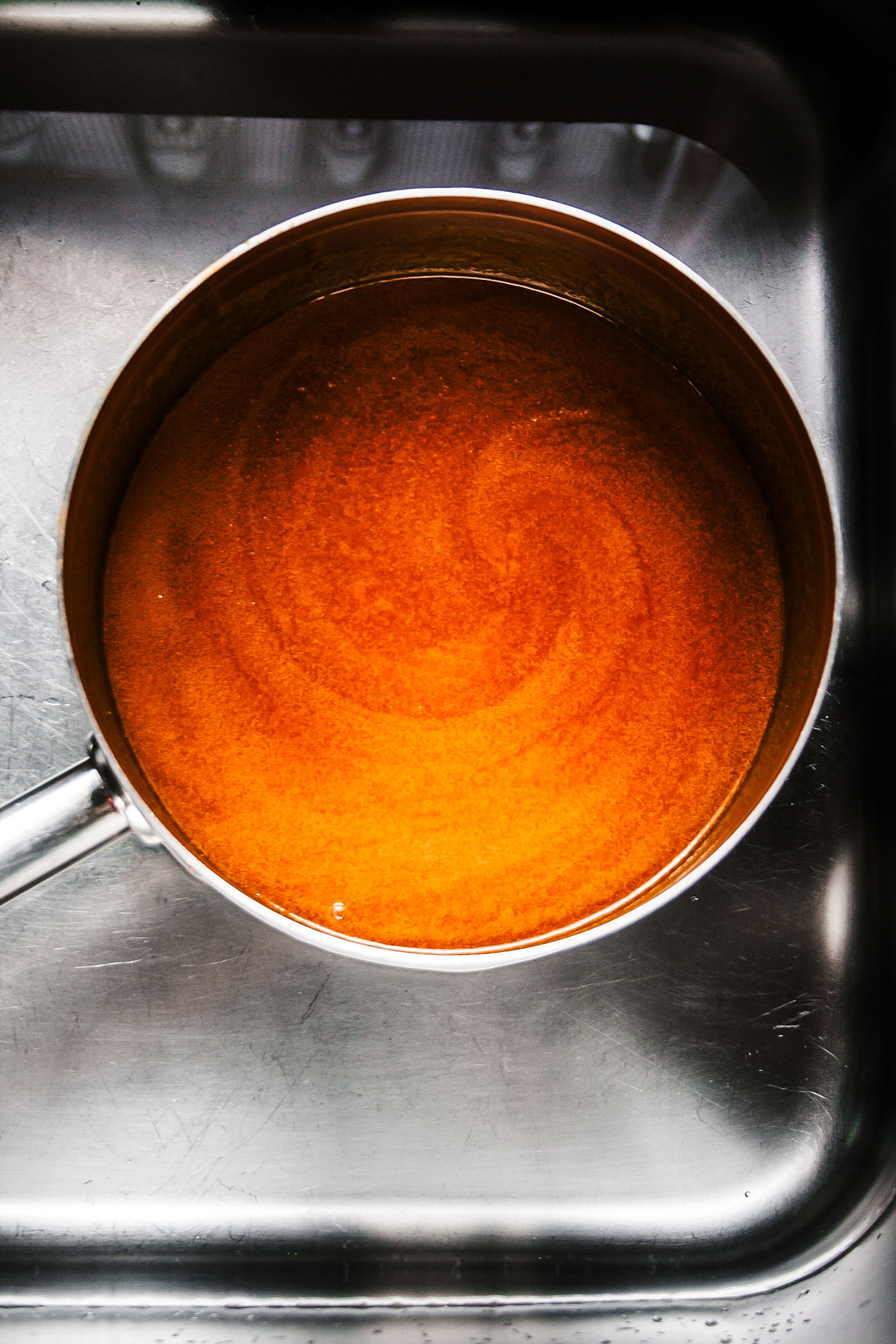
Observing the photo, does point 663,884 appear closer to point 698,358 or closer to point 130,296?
point 698,358

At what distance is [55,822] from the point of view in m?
0.50

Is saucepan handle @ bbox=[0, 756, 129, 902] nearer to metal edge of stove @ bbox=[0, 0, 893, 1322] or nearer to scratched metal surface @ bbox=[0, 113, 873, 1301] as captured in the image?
scratched metal surface @ bbox=[0, 113, 873, 1301]

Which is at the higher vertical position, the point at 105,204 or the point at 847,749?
the point at 105,204

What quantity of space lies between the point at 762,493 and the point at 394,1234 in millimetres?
513

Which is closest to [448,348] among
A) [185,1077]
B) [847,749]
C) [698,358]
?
[698,358]

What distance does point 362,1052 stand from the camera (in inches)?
25.2

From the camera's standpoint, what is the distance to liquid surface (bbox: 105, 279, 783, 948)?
0.53m

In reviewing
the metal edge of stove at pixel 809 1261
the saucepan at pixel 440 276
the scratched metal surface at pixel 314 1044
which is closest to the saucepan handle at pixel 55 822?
the saucepan at pixel 440 276

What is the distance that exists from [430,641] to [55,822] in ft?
0.69

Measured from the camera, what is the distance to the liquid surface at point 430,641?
1.74 feet

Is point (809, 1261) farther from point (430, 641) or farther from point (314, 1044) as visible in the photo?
point (430, 641)

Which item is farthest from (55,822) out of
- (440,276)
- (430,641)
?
(440,276)

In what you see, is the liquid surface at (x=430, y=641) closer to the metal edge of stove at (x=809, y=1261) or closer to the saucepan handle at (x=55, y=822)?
the saucepan handle at (x=55, y=822)

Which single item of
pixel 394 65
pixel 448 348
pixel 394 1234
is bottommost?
pixel 394 1234
